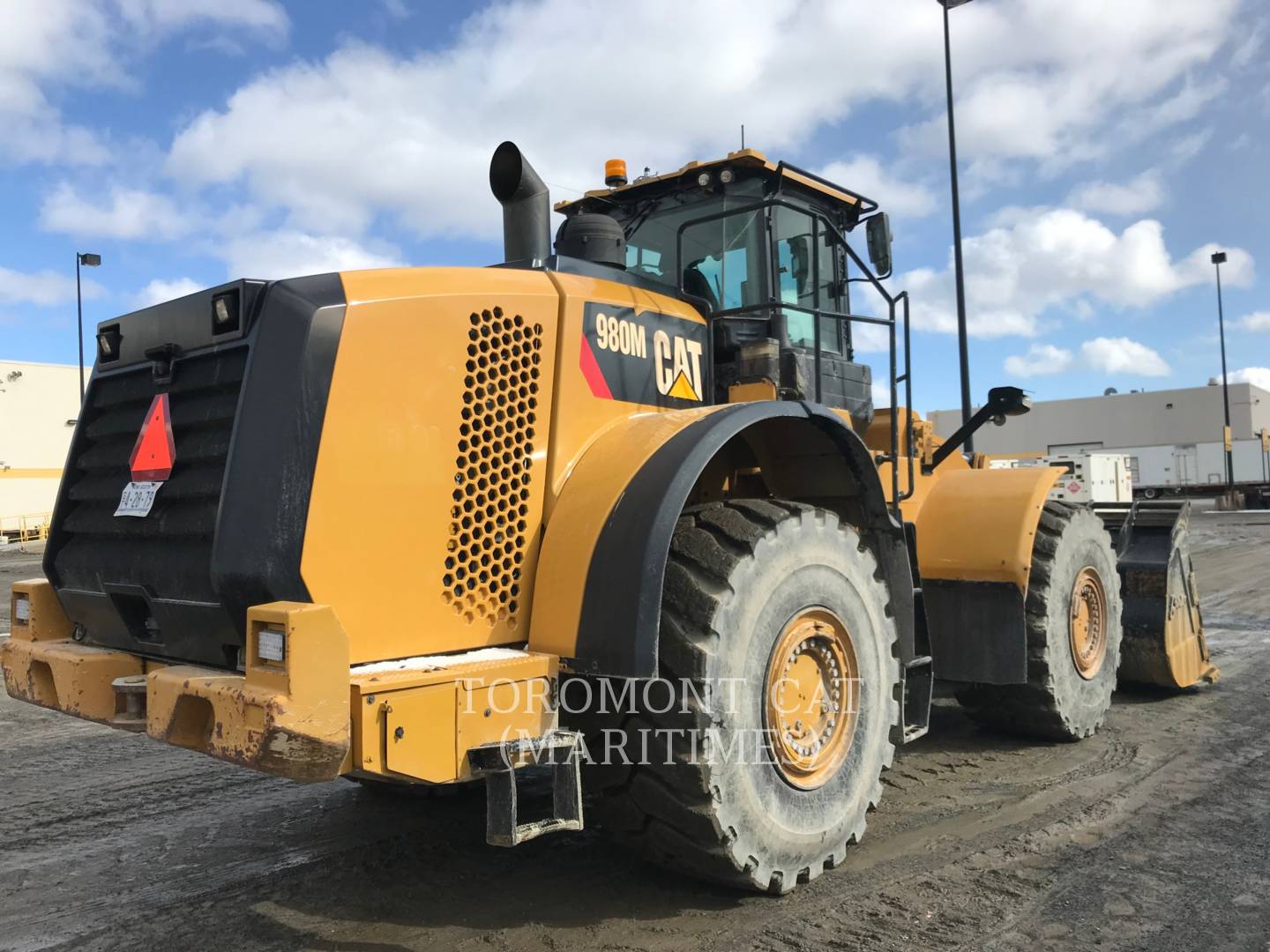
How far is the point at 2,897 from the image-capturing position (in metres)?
3.68

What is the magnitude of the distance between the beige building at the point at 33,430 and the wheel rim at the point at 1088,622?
4064 centimetres

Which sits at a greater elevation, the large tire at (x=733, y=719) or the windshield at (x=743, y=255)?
the windshield at (x=743, y=255)

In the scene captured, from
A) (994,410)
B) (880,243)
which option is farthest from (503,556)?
(994,410)

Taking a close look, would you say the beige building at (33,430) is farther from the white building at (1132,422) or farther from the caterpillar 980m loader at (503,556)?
the white building at (1132,422)

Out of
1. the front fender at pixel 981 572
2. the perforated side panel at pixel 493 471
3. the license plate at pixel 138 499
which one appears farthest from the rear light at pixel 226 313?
the front fender at pixel 981 572

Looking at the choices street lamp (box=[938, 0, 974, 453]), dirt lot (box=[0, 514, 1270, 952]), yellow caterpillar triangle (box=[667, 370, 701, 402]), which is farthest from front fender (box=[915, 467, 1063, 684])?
street lamp (box=[938, 0, 974, 453])

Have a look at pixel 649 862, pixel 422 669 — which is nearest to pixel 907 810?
pixel 649 862

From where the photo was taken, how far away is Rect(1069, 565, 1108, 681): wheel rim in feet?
19.0

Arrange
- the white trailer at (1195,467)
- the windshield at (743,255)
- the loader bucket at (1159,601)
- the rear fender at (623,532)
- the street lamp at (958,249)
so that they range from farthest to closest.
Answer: the white trailer at (1195,467)
the street lamp at (958,249)
the loader bucket at (1159,601)
the windshield at (743,255)
the rear fender at (623,532)

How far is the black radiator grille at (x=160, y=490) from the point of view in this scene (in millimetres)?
3166

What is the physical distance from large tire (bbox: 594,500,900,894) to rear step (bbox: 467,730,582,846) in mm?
268

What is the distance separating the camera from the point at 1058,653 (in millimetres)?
5484

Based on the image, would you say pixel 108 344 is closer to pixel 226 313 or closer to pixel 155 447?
pixel 155 447

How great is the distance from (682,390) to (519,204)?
1.01m
